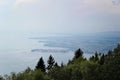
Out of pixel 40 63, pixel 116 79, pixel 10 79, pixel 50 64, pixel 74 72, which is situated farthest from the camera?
pixel 50 64

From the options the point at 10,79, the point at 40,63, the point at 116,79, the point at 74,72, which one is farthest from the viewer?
the point at 40,63

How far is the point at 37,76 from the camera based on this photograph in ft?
91.1

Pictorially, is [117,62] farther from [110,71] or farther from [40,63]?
[40,63]

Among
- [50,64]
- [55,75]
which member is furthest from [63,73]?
[50,64]

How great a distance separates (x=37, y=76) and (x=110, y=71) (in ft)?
23.6

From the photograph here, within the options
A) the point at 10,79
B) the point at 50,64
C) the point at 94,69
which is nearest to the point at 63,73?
the point at 94,69

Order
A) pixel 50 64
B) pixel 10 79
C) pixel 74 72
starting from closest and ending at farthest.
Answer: pixel 10 79 < pixel 74 72 < pixel 50 64

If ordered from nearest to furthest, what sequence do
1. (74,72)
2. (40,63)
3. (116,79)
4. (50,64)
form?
(116,79)
(74,72)
(40,63)
(50,64)

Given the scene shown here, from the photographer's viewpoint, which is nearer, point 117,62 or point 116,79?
point 116,79

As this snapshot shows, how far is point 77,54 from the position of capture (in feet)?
170

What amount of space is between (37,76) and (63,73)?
16.1 feet

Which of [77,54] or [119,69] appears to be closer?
[119,69]

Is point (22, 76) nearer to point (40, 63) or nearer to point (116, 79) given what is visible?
point (116, 79)

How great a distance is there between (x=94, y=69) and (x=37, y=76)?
6.50m
